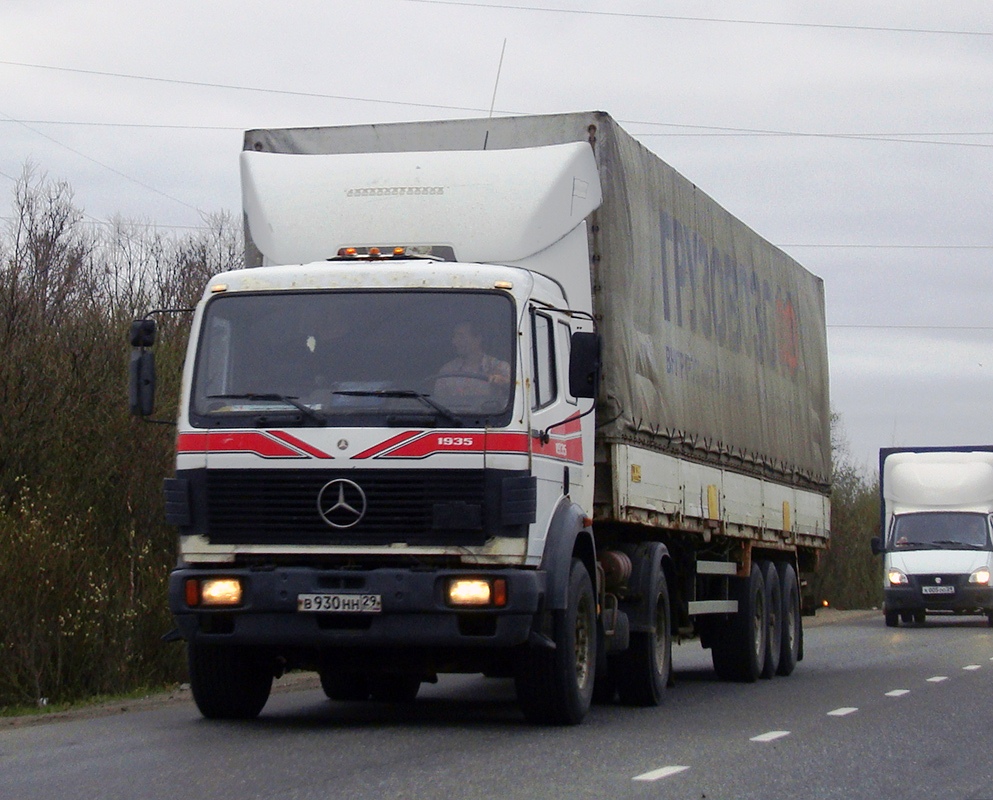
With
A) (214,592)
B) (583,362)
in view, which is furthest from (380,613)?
(583,362)

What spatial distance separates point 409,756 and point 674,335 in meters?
5.79

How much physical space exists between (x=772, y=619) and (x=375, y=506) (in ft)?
28.6

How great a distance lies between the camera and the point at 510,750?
1053cm

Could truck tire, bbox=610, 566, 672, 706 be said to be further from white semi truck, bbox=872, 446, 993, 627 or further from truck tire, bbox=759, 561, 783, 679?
white semi truck, bbox=872, 446, 993, 627

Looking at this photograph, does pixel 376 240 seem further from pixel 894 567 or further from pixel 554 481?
pixel 894 567

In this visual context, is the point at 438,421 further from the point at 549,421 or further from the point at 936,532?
the point at 936,532

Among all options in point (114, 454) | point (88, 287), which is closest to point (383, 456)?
point (114, 454)

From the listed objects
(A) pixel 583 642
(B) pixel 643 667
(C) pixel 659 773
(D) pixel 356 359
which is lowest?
(C) pixel 659 773

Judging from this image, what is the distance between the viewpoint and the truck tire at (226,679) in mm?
11969

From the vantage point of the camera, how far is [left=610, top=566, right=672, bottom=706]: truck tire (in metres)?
14.0

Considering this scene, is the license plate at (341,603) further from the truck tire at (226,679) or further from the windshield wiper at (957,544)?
the windshield wiper at (957,544)

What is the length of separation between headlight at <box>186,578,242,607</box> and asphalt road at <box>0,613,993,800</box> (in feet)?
2.64

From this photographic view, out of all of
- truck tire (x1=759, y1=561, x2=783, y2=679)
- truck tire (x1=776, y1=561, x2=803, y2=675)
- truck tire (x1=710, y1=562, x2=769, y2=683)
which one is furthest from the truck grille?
truck tire (x1=776, y1=561, x2=803, y2=675)

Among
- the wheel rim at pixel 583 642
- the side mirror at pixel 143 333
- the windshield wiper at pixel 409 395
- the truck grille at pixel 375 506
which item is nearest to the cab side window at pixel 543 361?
the windshield wiper at pixel 409 395
